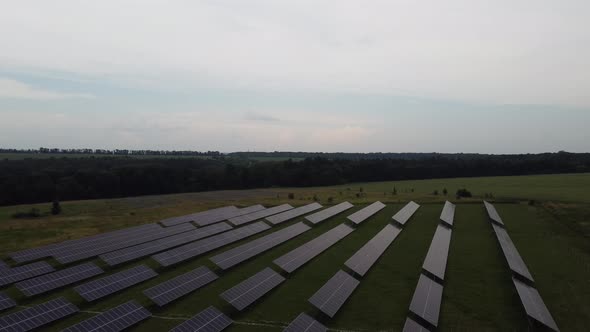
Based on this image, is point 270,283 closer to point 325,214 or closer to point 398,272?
point 398,272

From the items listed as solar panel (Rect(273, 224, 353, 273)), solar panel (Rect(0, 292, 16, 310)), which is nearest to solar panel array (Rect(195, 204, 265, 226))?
solar panel (Rect(273, 224, 353, 273))

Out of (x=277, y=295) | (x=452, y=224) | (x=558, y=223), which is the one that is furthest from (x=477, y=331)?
(x=558, y=223)

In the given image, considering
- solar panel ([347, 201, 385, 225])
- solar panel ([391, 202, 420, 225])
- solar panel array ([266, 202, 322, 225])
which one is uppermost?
solar panel ([391, 202, 420, 225])

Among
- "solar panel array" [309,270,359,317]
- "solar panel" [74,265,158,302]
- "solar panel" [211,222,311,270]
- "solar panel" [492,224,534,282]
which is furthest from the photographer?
"solar panel" [211,222,311,270]

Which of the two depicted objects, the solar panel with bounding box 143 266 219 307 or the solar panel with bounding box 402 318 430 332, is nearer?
the solar panel with bounding box 402 318 430 332

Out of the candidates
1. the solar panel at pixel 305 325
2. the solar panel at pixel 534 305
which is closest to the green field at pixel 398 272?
the solar panel at pixel 534 305

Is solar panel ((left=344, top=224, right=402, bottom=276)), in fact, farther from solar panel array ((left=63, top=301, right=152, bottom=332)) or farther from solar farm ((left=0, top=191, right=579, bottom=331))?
solar panel array ((left=63, top=301, right=152, bottom=332))

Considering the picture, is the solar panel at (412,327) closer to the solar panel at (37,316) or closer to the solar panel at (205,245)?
the solar panel at (37,316)
